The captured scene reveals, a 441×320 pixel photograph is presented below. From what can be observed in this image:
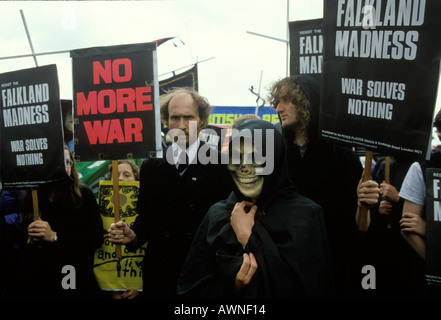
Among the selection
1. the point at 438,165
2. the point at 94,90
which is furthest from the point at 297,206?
the point at 94,90

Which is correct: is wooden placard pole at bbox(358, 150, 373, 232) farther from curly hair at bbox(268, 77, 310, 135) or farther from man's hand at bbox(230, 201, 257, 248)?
man's hand at bbox(230, 201, 257, 248)

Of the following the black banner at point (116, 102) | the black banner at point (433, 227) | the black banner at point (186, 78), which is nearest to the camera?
the black banner at point (433, 227)

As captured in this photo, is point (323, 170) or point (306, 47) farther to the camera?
point (306, 47)

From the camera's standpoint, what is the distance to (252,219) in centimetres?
249

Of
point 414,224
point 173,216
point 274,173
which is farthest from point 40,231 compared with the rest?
point 414,224

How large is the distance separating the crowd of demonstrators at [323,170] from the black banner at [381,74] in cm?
33

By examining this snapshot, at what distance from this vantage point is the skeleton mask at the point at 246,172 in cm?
256

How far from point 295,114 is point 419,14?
1140 mm

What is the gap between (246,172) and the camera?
2.58 m

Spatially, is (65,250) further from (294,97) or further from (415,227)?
(415,227)

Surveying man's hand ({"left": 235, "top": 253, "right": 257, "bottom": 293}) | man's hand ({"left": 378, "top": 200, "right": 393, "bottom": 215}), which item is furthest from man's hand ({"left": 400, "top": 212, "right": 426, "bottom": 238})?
man's hand ({"left": 235, "top": 253, "right": 257, "bottom": 293})

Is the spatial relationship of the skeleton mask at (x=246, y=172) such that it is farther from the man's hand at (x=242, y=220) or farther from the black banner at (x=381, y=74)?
the black banner at (x=381, y=74)

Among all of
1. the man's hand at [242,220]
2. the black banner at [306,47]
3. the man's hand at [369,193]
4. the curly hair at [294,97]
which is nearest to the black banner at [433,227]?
the man's hand at [369,193]

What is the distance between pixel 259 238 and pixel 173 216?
1.06 meters
